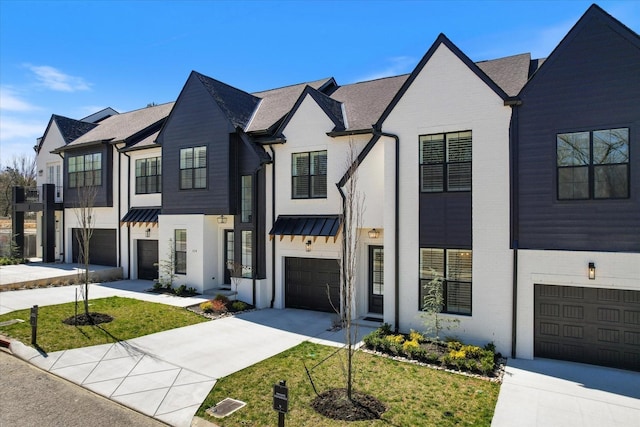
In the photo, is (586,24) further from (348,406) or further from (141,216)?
(141,216)

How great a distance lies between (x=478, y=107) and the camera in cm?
1143

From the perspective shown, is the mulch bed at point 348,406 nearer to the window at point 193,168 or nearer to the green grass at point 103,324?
the green grass at point 103,324

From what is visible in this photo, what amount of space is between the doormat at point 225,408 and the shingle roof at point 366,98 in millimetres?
9941

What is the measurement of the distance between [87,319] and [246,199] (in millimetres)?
7346

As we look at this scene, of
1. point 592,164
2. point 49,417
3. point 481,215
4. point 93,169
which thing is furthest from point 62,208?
point 592,164

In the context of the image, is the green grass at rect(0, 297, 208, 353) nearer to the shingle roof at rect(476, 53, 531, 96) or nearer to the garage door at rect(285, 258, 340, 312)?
the garage door at rect(285, 258, 340, 312)

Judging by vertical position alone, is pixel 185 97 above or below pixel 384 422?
above

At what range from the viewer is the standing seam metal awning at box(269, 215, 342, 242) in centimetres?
1439

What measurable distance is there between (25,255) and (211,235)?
1834cm

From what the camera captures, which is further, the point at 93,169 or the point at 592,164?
the point at 93,169

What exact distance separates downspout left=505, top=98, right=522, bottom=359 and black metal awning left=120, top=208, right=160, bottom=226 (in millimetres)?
16566

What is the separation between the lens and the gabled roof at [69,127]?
1025 inches

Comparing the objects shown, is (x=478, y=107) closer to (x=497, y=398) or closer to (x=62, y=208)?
(x=497, y=398)

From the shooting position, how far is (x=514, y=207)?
1092 centimetres
